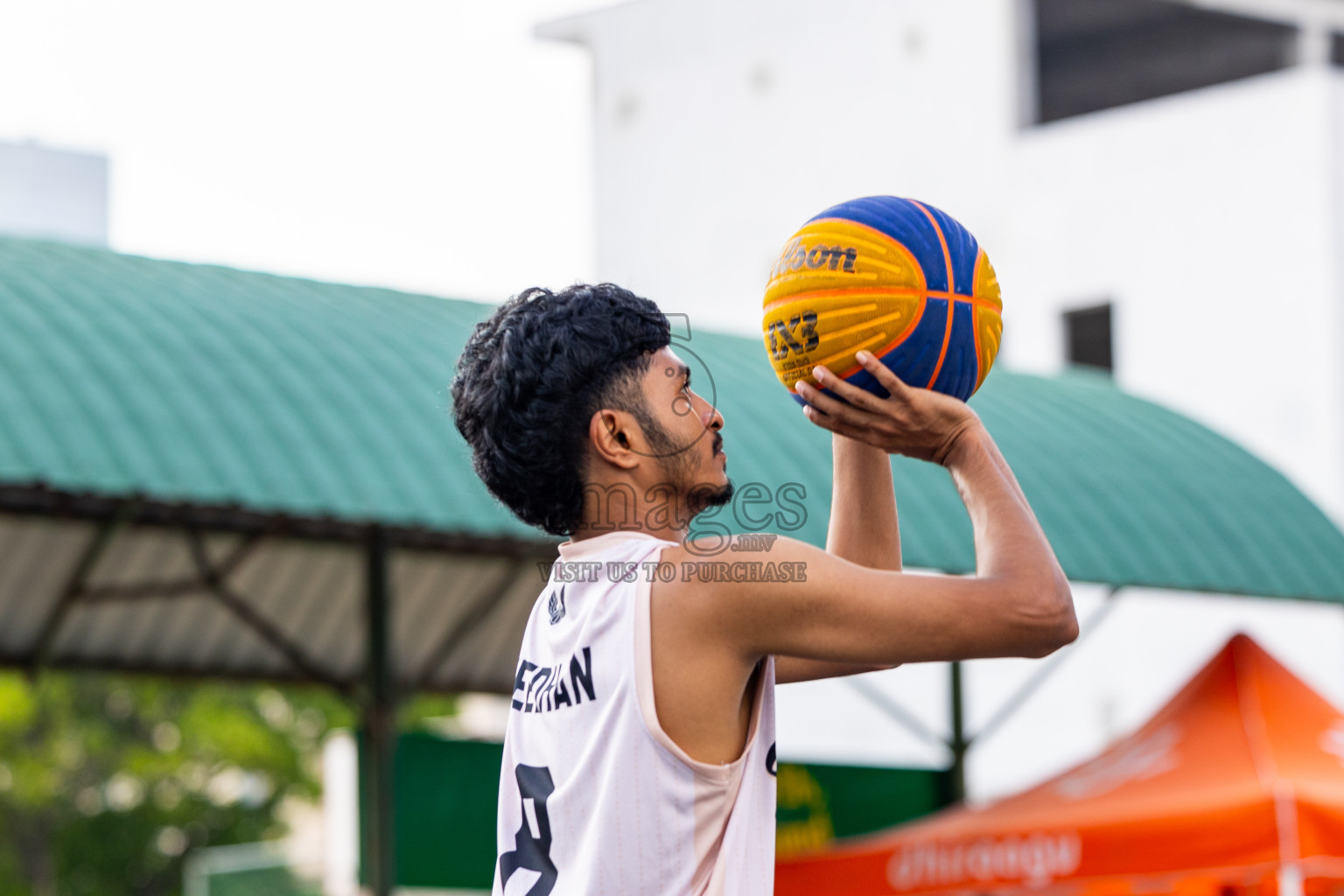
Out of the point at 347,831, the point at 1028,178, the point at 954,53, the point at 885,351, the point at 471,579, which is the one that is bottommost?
the point at 347,831

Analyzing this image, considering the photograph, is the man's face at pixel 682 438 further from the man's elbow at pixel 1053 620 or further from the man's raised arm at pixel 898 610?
the man's elbow at pixel 1053 620

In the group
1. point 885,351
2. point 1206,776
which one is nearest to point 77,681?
point 1206,776

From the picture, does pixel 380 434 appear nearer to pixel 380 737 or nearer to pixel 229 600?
pixel 380 737

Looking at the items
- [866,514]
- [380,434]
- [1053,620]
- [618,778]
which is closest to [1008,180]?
[380,434]

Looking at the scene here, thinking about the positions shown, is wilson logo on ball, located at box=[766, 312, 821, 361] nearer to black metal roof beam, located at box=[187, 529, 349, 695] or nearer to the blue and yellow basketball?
the blue and yellow basketball

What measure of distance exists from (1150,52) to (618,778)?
81.8 feet

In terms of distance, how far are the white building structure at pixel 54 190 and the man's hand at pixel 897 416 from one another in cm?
2755

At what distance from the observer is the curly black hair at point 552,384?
281cm

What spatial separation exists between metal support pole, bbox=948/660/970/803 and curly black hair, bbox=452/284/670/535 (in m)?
8.71

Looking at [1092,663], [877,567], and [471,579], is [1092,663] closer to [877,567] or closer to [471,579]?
[471,579]

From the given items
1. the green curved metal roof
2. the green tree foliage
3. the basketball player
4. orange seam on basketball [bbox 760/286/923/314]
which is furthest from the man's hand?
the green tree foliage

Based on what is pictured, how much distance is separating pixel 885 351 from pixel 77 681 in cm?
3257

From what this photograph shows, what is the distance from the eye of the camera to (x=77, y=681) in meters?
33.6

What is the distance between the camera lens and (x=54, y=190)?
29.3 meters
